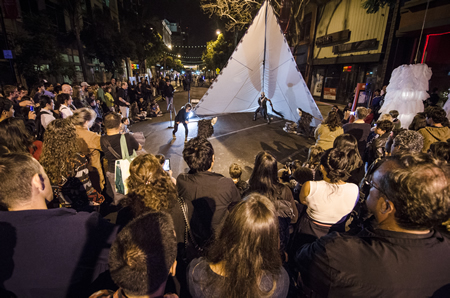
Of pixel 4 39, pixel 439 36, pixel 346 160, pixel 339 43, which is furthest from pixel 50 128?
pixel 339 43

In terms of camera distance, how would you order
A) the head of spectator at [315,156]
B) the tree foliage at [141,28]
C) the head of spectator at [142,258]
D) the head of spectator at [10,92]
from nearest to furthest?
the head of spectator at [142,258], the head of spectator at [315,156], the head of spectator at [10,92], the tree foliage at [141,28]

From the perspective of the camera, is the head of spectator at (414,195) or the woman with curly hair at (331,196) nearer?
the head of spectator at (414,195)

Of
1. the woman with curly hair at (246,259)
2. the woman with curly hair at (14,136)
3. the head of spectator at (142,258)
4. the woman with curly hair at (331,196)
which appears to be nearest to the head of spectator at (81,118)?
the woman with curly hair at (14,136)

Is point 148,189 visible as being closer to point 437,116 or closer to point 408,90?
point 437,116

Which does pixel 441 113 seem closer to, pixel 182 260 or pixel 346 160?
pixel 346 160

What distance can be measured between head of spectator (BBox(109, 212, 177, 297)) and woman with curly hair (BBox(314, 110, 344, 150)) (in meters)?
3.77

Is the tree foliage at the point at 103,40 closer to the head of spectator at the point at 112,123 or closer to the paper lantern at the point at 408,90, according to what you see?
the head of spectator at the point at 112,123

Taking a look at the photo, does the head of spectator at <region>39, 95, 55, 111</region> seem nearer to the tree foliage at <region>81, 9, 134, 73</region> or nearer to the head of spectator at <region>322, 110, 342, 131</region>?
the head of spectator at <region>322, 110, 342, 131</region>

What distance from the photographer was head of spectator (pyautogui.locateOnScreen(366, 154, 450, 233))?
1003mm

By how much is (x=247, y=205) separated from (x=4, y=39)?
16648 millimetres

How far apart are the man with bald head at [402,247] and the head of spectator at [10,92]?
8120 mm

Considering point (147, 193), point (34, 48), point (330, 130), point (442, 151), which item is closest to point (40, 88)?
point (34, 48)

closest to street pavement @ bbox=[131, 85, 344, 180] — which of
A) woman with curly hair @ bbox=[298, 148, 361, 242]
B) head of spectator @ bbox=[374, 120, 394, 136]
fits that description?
head of spectator @ bbox=[374, 120, 394, 136]

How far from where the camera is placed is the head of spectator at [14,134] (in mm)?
2633
